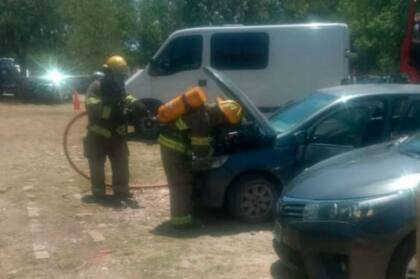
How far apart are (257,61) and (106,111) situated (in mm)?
7672

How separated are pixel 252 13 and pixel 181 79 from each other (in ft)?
→ 99.0

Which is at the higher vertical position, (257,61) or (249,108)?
(257,61)

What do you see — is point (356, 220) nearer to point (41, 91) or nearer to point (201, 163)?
point (201, 163)

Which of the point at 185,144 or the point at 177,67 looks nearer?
the point at 185,144

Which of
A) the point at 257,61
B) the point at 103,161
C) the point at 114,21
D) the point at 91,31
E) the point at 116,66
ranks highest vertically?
the point at 114,21

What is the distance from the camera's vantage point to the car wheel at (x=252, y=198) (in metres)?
9.28

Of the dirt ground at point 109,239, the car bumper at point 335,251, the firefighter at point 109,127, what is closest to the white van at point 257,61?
the dirt ground at point 109,239

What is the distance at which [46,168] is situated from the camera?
13.6 meters

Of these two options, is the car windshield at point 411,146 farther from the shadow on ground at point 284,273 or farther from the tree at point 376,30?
the tree at point 376,30

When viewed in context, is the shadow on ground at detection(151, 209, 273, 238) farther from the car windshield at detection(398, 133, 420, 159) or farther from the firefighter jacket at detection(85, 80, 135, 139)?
the car windshield at detection(398, 133, 420, 159)

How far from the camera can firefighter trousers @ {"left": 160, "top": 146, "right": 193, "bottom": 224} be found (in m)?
9.19

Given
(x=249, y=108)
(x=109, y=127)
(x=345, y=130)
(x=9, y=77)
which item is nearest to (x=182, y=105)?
(x=249, y=108)

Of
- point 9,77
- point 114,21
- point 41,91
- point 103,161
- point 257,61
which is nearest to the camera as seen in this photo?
point 103,161

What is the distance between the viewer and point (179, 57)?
1788cm
